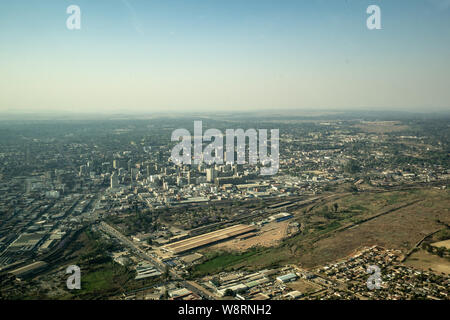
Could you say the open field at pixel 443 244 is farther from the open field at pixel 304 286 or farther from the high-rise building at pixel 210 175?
the high-rise building at pixel 210 175

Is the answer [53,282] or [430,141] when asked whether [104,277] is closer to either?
[53,282]

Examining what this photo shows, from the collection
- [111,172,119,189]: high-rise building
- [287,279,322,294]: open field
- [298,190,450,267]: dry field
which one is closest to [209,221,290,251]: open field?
[298,190,450,267]: dry field

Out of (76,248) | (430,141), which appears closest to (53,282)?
(76,248)

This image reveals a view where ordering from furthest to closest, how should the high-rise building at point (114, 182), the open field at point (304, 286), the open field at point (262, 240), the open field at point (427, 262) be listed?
the high-rise building at point (114, 182) → the open field at point (262, 240) → the open field at point (427, 262) → the open field at point (304, 286)

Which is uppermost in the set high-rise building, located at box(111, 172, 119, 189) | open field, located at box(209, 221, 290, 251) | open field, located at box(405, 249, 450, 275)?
high-rise building, located at box(111, 172, 119, 189)

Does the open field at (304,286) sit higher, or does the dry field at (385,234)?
the dry field at (385,234)

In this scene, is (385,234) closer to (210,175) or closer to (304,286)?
(304,286)

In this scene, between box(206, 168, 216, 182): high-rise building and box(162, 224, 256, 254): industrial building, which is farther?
box(206, 168, 216, 182): high-rise building

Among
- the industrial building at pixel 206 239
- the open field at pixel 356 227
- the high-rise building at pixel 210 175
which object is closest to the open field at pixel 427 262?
the open field at pixel 356 227

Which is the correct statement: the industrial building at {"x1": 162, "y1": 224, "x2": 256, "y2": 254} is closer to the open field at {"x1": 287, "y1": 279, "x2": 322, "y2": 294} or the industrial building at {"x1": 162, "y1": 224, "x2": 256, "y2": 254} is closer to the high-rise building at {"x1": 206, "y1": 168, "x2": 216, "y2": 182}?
Answer: the open field at {"x1": 287, "y1": 279, "x2": 322, "y2": 294}
